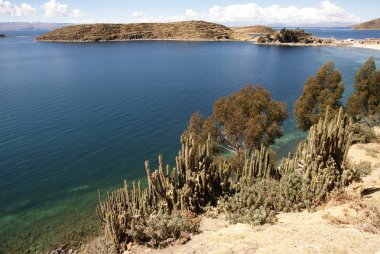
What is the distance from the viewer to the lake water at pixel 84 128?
3128cm

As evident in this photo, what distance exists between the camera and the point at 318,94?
130 feet

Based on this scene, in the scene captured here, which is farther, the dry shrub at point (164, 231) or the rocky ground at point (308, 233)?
the dry shrub at point (164, 231)

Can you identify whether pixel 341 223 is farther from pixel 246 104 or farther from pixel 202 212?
pixel 246 104

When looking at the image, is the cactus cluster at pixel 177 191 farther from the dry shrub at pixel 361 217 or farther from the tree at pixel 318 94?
the tree at pixel 318 94

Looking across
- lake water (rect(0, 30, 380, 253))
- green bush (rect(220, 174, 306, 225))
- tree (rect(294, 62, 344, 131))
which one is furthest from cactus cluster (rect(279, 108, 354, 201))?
lake water (rect(0, 30, 380, 253))

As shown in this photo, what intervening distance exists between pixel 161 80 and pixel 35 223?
2775 inches

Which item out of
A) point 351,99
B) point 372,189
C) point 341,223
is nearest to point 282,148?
point 351,99

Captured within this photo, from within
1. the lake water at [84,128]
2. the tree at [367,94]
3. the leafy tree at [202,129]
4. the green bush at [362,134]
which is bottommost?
the lake water at [84,128]

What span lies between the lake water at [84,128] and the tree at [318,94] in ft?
22.6

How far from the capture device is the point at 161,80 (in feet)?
314

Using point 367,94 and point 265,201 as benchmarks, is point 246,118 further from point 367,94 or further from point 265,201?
point 367,94

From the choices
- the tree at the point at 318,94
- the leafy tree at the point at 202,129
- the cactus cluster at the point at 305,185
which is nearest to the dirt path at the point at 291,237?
the cactus cluster at the point at 305,185

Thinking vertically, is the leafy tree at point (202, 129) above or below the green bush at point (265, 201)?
above

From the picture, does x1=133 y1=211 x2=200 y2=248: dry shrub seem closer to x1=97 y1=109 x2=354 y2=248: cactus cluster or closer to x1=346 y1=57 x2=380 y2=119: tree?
x1=97 y1=109 x2=354 y2=248: cactus cluster
